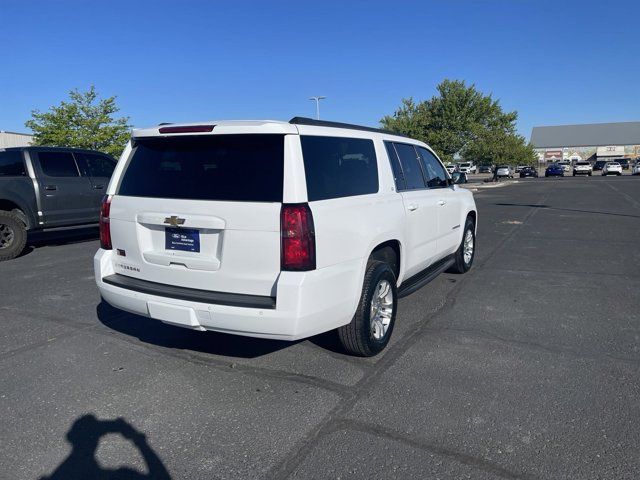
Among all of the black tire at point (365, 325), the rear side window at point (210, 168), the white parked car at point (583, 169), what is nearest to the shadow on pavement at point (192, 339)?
the black tire at point (365, 325)

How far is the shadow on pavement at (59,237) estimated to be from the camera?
10242 mm

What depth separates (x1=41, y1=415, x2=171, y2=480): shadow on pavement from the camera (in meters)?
2.51

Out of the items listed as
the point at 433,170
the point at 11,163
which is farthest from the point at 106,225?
the point at 11,163

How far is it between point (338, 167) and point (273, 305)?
123 centimetres

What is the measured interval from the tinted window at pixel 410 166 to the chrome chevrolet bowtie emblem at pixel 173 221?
7.45ft

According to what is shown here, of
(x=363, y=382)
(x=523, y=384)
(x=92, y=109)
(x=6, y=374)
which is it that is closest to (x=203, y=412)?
(x=363, y=382)

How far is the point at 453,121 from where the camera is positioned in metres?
34.5

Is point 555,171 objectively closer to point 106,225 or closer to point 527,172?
point 527,172

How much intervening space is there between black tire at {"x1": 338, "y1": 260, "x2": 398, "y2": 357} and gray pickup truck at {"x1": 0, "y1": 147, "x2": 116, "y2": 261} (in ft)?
23.8

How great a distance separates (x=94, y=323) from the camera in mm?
4875

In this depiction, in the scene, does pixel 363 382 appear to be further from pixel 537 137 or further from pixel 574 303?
pixel 537 137

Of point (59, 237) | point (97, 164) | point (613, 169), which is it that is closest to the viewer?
point (97, 164)

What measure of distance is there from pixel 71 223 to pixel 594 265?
9.30m

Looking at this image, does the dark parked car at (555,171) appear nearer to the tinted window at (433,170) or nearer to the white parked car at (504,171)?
the white parked car at (504,171)
